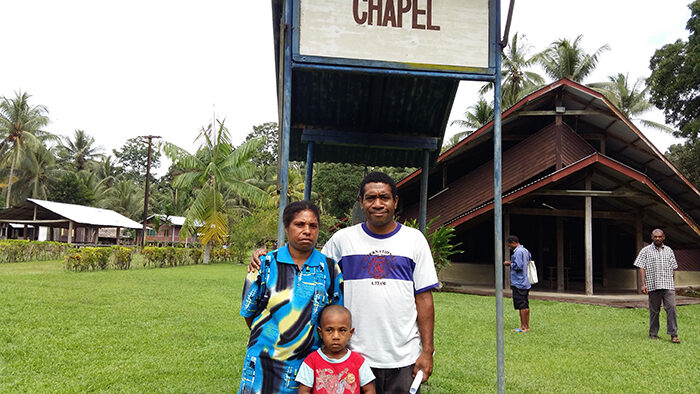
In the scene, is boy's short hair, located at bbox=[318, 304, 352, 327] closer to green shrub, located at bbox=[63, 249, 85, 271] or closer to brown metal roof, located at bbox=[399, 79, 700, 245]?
brown metal roof, located at bbox=[399, 79, 700, 245]

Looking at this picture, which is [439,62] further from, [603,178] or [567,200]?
[567,200]

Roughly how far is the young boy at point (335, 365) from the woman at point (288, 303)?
7 centimetres

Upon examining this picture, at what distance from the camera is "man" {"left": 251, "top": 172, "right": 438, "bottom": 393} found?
2.63 m

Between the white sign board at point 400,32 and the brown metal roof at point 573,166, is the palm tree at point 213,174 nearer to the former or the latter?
the brown metal roof at point 573,166

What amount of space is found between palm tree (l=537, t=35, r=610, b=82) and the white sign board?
1225 inches

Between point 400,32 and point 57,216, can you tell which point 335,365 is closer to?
point 400,32

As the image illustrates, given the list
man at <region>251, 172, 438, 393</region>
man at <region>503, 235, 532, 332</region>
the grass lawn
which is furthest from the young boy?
man at <region>503, 235, 532, 332</region>

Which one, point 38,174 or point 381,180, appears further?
point 38,174

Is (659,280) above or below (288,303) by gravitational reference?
below

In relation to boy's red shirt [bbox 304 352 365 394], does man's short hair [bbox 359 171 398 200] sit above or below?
above

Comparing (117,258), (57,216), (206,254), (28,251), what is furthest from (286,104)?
(57,216)

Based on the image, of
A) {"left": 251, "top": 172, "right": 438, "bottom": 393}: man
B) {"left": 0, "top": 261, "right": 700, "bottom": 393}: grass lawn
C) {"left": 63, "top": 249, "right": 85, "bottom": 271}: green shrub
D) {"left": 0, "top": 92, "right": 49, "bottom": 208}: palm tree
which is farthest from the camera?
{"left": 0, "top": 92, "right": 49, "bottom": 208}: palm tree

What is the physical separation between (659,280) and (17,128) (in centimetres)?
4616

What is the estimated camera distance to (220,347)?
6699 millimetres
